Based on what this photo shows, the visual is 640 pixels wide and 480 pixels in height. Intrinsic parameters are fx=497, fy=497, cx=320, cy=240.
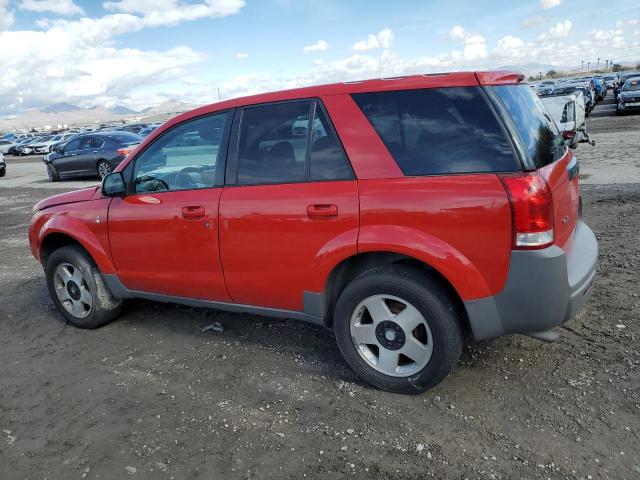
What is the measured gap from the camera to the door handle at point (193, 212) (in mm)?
3529

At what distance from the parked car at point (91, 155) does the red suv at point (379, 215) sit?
13536 mm

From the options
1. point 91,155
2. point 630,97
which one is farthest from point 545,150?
point 630,97

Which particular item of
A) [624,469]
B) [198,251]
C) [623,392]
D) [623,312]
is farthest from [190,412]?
[623,312]

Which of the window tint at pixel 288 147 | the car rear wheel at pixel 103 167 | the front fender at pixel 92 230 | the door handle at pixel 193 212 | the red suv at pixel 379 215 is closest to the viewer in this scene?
the red suv at pixel 379 215

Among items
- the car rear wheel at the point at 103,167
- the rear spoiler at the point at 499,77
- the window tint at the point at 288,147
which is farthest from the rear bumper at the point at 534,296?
the car rear wheel at the point at 103,167

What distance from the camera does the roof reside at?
2.85 m

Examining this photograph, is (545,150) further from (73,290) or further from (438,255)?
(73,290)

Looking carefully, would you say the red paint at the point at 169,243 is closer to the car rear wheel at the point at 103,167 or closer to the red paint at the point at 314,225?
the red paint at the point at 314,225

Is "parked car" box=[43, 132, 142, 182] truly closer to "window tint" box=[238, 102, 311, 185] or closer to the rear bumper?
"window tint" box=[238, 102, 311, 185]

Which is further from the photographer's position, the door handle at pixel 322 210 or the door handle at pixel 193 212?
→ the door handle at pixel 193 212

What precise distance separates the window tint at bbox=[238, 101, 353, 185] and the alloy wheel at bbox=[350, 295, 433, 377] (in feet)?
2.76

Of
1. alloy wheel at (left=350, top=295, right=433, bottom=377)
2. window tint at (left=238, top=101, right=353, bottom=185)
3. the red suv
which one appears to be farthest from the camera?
window tint at (left=238, top=101, right=353, bottom=185)

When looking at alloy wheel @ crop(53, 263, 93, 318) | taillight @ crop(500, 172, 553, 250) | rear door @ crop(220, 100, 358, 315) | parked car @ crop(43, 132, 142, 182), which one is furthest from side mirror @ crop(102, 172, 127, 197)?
parked car @ crop(43, 132, 142, 182)

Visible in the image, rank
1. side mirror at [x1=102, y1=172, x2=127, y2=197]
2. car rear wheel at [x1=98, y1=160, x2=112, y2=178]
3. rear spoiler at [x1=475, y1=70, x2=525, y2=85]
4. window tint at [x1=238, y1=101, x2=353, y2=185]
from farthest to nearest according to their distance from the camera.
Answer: car rear wheel at [x1=98, y1=160, x2=112, y2=178] → side mirror at [x1=102, y1=172, x2=127, y2=197] → window tint at [x1=238, y1=101, x2=353, y2=185] → rear spoiler at [x1=475, y1=70, x2=525, y2=85]
